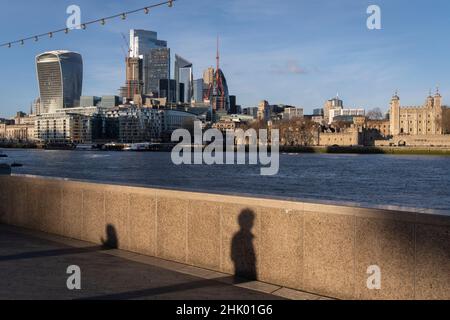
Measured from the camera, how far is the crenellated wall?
542cm

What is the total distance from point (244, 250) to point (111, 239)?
267cm

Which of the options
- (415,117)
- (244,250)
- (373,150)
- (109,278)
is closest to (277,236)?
(244,250)

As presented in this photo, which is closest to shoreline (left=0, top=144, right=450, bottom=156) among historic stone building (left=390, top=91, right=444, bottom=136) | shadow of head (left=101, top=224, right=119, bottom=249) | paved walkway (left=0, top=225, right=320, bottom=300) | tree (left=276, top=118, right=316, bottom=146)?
tree (left=276, top=118, right=316, bottom=146)

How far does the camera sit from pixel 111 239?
8484 mm

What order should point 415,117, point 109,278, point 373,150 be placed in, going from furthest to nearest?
point 415,117 < point 373,150 < point 109,278

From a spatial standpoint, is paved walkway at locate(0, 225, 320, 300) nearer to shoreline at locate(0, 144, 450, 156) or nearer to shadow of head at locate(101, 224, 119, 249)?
shadow of head at locate(101, 224, 119, 249)

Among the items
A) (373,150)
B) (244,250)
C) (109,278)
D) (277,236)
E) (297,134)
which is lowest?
(373,150)

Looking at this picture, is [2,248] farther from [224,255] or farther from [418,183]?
[418,183]

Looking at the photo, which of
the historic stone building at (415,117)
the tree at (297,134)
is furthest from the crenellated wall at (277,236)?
the historic stone building at (415,117)

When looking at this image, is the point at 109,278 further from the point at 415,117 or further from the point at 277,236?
the point at 415,117

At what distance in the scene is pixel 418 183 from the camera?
52.9 meters

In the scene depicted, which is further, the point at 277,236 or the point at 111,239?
the point at 111,239

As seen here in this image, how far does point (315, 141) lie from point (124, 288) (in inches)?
7291
